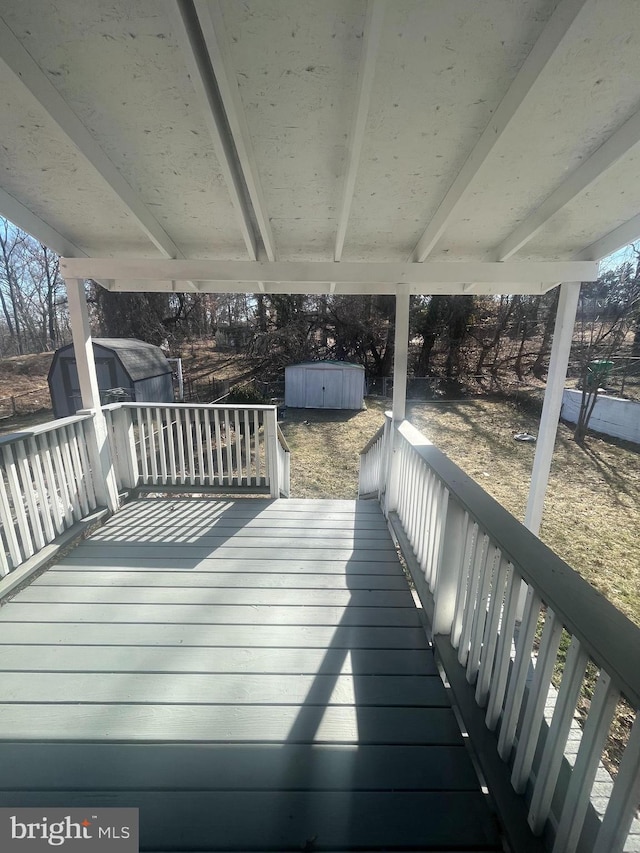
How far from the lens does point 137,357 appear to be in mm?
10453

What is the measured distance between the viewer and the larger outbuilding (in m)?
9.51

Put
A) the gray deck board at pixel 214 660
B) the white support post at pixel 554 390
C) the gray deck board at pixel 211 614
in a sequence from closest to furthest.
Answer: the gray deck board at pixel 214 660, the gray deck board at pixel 211 614, the white support post at pixel 554 390

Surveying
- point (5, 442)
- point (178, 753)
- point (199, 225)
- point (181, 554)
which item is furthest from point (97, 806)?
point (199, 225)

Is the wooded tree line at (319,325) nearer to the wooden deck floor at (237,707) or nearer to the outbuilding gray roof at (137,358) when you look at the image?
the outbuilding gray roof at (137,358)

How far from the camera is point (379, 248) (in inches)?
113

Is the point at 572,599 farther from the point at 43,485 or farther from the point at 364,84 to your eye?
the point at 43,485

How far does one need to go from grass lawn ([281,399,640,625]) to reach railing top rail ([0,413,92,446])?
4071 millimetres

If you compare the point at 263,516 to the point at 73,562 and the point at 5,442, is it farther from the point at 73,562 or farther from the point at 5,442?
the point at 5,442

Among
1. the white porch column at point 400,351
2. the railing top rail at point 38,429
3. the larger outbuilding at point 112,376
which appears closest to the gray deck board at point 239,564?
the railing top rail at point 38,429

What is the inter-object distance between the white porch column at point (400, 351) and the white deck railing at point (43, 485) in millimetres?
2707

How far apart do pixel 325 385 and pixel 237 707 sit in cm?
1220

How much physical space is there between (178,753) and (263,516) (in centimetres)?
203

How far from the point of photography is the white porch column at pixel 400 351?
3.10 m

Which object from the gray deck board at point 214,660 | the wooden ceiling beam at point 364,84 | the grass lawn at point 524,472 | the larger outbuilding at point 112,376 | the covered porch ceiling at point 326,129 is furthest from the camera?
the larger outbuilding at point 112,376
